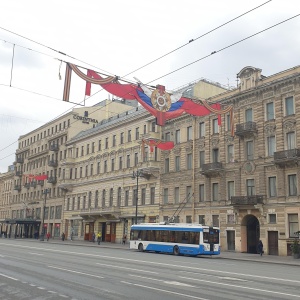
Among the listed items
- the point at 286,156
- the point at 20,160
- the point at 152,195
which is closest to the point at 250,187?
the point at 286,156

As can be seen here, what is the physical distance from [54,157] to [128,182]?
25968mm

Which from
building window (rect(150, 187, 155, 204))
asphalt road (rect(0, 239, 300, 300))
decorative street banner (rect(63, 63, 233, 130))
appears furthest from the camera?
building window (rect(150, 187, 155, 204))

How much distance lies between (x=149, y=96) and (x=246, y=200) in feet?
67.7

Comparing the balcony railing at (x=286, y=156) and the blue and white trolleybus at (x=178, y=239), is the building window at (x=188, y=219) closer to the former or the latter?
the blue and white trolleybus at (x=178, y=239)

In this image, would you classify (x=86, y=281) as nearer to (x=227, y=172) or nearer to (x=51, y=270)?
(x=51, y=270)

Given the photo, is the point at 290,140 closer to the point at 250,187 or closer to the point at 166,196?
the point at 250,187

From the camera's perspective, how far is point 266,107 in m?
37.8

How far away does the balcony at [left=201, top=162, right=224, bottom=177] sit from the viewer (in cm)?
4084

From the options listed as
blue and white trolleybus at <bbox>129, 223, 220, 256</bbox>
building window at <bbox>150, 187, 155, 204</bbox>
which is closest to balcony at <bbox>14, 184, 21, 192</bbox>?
building window at <bbox>150, 187, 155, 204</bbox>

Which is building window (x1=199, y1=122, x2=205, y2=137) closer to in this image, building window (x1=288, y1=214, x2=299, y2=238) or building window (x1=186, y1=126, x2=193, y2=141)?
building window (x1=186, y1=126, x2=193, y2=141)

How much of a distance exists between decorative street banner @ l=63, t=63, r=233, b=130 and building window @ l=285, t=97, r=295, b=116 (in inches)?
580

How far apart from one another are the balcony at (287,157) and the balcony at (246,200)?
364cm

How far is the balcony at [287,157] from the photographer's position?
3369cm

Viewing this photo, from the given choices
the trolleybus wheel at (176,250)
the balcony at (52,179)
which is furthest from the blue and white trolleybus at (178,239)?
the balcony at (52,179)
